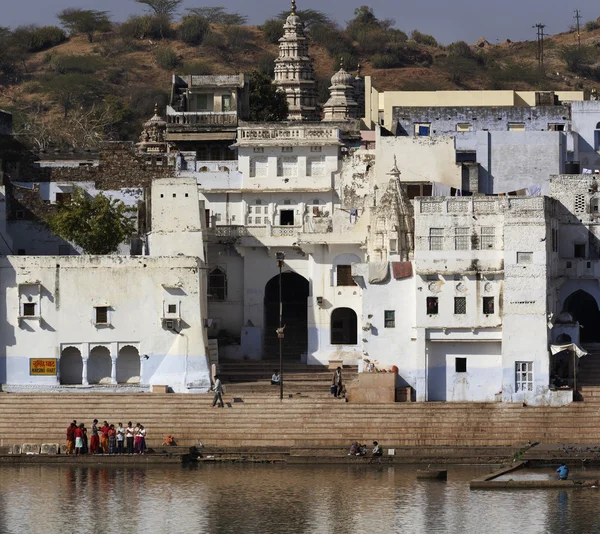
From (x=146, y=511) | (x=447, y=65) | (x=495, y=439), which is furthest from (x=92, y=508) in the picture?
(x=447, y=65)

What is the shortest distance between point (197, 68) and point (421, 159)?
54.2 m

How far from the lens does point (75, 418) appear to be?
182ft

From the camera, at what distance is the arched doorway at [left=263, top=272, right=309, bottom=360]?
62.4 m

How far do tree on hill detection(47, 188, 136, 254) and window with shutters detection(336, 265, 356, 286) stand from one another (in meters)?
6.65

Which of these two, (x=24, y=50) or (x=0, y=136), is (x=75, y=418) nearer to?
(x=0, y=136)

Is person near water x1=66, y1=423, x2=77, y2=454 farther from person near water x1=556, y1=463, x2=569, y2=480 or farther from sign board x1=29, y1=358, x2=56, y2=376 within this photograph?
person near water x1=556, y1=463, x2=569, y2=480

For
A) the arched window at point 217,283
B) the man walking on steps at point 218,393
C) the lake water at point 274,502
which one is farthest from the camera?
the arched window at point 217,283

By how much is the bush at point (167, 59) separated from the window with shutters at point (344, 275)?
57.9 m

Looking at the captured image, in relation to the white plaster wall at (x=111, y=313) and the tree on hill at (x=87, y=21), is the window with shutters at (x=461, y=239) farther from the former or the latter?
the tree on hill at (x=87, y=21)

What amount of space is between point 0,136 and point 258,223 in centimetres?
951

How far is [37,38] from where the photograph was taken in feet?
405

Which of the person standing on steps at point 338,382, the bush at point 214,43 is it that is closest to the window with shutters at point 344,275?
the person standing on steps at point 338,382

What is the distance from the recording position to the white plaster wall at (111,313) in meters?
58.0

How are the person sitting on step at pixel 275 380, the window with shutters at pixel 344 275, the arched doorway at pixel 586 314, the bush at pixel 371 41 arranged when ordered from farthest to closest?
the bush at pixel 371 41
the window with shutters at pixel 344 275
the arched doorway at pixel 586 314
the person sitting on step at pixel 275 380
